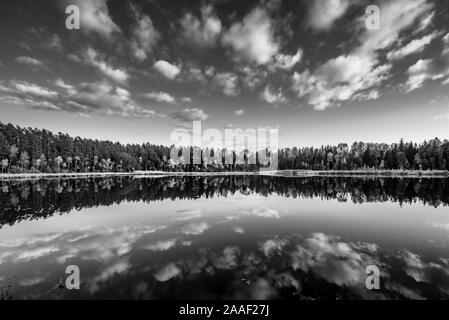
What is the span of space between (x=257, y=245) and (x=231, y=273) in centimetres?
516

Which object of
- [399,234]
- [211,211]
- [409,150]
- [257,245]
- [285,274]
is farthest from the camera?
[409,150]

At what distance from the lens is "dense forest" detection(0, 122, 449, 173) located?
114m

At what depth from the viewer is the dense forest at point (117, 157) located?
113562 millimetres

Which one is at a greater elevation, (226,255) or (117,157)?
(117,157)

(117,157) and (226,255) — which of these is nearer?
(226,255)

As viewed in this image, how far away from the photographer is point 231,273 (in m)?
12.7

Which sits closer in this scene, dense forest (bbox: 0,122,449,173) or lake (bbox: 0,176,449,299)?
lake (bbox: 0,176,449,299)

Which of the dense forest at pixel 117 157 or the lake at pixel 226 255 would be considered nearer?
the lake at pixel 226 255

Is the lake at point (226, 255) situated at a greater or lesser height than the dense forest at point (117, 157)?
lesser

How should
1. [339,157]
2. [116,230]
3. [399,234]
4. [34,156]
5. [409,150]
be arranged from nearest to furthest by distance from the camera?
[399,234]
[116,230]
[34,156]
[409,150]
[339,157]

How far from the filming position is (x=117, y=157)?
535ft

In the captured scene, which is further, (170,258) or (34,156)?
(34,156)
